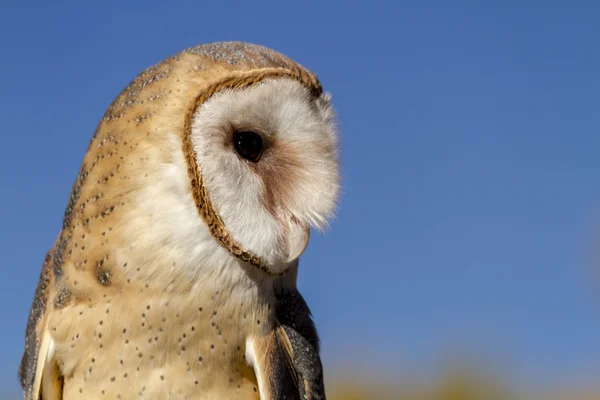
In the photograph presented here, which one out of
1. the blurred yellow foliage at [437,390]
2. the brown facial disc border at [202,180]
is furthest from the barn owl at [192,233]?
the blurred yellow foliage at [437,390]

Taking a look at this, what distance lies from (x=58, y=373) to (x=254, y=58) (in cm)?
153

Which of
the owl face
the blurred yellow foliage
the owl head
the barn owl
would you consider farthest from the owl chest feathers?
the blurred yellow foliage

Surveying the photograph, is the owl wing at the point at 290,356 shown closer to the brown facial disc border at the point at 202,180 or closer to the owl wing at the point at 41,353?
the brown facial disc border at the point at 202,180

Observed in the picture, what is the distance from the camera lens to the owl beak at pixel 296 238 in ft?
8.96

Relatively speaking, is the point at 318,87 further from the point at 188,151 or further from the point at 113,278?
the point at 113,278

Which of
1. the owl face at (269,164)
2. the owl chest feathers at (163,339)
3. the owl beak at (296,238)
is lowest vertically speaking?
the owl chest feathers at (163,339)

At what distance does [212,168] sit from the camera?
256cm

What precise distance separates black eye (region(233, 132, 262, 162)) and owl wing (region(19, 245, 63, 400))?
1.01 metres

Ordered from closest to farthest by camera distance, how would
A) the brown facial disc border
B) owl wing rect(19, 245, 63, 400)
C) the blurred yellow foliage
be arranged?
the brown facial disc border < owl wing rect(19, 245, 63, 400) < the blurred yellow foliage

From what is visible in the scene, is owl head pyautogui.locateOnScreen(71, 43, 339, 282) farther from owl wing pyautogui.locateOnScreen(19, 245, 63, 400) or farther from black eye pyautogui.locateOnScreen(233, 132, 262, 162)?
owl wing pyautogui.locateOnScreen(19, 245, 63, 400)

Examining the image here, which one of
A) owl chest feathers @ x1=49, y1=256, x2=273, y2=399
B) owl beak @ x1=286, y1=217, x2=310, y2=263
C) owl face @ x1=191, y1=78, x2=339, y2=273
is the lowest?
owl chest feathers @ x1=49, y1=256, x2=273, y2=399

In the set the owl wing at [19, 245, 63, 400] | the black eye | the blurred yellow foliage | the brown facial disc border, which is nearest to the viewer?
the brown facial disc border

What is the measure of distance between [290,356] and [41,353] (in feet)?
3.35

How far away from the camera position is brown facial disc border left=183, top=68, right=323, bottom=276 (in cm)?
256
